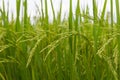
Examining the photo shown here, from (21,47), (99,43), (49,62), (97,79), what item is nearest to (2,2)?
(21,47)

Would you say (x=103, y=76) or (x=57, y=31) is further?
(x=57, y=31)

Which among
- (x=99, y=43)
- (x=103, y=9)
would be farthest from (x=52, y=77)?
(x=103, y=9)

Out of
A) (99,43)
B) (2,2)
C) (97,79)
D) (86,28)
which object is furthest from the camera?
(86,28)

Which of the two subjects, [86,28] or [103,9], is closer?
[103,9]

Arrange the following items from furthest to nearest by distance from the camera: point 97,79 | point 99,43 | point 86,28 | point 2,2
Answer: point 86,28 → point 2,2 → point 99,43 → point 97,79

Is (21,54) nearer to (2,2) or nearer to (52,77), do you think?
(52,77)

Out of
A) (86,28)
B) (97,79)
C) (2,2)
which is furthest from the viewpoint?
(86,28)

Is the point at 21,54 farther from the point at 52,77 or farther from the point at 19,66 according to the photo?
the point at 52,77

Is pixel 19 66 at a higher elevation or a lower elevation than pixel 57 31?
lower

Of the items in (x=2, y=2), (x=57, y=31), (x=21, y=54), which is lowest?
(x=21, y=54)
